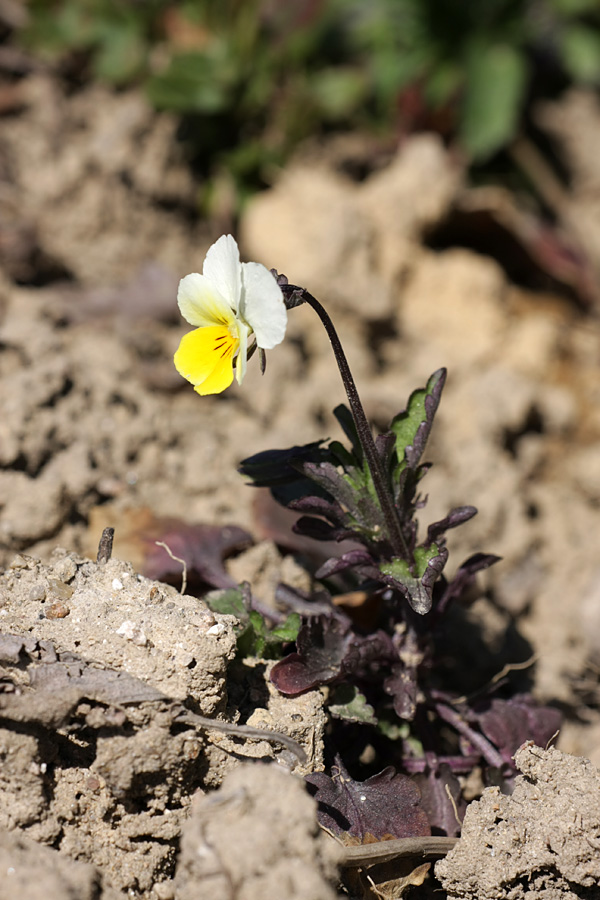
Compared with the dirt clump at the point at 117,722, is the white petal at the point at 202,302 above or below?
above

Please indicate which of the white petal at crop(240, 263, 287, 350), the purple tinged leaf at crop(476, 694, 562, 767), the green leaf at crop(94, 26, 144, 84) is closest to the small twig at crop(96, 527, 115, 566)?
the white petal at crop(240, 263, 287, 350)

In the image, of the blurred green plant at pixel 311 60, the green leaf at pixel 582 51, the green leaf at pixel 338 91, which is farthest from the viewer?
the green leaf at pixel 582 51

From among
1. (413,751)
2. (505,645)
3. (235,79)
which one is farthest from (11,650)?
(235,79)

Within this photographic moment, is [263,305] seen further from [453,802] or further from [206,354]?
[453,802]

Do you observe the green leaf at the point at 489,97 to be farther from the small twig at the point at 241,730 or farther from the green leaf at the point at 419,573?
the small twig at the point at 241,730

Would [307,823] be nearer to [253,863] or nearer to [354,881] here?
[253,863]

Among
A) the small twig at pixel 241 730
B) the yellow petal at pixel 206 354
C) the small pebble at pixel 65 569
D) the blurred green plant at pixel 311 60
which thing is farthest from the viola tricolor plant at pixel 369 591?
the blurred green plant at pixel 311 60
